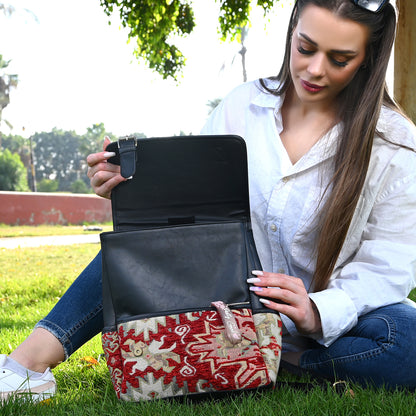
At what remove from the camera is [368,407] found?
1.68 metres

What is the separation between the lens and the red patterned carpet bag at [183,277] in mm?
1652

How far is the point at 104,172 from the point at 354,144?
34.7 inches

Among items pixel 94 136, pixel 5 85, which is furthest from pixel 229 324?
pixel 94 136

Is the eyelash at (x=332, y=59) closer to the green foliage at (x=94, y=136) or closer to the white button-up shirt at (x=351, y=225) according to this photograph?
the white button-up shirt at (x=351, y=225)

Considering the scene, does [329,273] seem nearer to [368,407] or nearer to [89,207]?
[368,407]

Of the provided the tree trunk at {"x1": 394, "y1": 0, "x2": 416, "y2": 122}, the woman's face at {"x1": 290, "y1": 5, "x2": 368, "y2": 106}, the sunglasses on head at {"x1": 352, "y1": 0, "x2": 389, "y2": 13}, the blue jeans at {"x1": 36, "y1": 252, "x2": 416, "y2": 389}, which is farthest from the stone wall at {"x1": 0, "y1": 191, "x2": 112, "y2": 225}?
the sunglasses on head at {"x1": 352, "y1": 0, "x2": 389, "y2": 13}

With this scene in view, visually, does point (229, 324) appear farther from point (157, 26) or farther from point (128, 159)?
point (157, 26)

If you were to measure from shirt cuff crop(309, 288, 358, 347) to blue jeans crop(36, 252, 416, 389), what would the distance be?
0.06m

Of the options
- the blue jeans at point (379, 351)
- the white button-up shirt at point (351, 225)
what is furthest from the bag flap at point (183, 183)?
the blue jeans at point (379, 351)

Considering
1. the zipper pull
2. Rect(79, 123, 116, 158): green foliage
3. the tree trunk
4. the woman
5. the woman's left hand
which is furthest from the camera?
Rect(79, 123, 116, 158): green foliage

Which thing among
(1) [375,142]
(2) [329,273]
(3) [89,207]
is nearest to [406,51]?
(1) [375,142]

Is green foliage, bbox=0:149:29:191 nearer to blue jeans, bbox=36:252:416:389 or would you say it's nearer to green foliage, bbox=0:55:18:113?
green foliage, bbox=0:55:18:113

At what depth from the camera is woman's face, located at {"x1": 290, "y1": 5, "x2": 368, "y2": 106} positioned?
1860 millimetres

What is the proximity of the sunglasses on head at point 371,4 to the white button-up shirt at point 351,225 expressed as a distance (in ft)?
1.26
